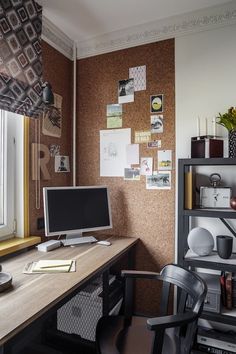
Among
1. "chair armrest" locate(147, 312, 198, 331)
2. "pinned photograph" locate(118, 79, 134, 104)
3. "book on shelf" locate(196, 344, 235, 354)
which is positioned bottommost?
"book on shelf" locate(196, 344, 235, 354)

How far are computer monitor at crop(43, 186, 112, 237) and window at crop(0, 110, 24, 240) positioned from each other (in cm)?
24

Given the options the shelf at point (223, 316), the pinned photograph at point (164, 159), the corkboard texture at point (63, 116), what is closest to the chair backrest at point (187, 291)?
the shelf at point (223, 316)

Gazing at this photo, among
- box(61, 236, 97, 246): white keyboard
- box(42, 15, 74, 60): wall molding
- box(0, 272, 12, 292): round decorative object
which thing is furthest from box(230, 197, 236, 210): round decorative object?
box(42, 15, 74, 60): wall molding

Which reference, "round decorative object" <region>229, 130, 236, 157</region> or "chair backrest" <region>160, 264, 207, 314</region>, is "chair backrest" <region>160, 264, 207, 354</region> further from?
"round decorative object" <region>229, 130, 236, 157</region>

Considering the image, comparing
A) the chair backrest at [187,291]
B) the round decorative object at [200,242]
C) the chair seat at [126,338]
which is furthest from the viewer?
the round decorative object at [200,242]

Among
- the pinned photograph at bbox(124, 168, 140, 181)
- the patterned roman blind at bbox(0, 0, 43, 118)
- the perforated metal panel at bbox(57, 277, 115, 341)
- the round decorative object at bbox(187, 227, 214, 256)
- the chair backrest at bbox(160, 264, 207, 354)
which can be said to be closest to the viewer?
the chair backrest at bbox(160, 264, 207, 354)

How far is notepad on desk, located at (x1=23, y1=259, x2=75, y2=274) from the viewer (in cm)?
143

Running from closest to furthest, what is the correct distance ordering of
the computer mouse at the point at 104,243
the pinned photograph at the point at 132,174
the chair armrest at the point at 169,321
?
the chair armrest at the point at 169,321 → the computer mouse at the point at 104,243 → the pinned photograph at the point at 132,174

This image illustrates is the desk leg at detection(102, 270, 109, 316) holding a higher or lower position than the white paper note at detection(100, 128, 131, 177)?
lower

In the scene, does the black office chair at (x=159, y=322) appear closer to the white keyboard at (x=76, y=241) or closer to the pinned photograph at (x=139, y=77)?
the white keyboard at (x=76, y=241)

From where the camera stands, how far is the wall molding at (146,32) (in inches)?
74.4

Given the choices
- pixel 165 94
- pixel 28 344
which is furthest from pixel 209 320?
pixel 165 94

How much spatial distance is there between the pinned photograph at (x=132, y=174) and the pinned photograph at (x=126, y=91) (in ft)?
1.91

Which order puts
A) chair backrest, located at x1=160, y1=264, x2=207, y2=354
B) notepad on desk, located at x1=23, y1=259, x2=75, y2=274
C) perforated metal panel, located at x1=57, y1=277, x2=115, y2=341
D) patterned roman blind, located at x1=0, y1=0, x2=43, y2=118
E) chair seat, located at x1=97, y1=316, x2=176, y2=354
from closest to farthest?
1. chair backrest, located at x1=160, y1=264, x2=207, y2=354
2. chair seat, located at x1=97, y1=316, x2=176, y2=354
3. notepad on desk, located at x1=23, y1=259, x2=75, y2=274
4. patterned roman blind, located at x1=0, y1=0, x2=43, y2=118
5. perforated metal panel, located at x1=57, y1=277, x2=115, y2=341
